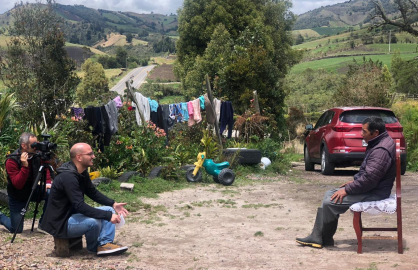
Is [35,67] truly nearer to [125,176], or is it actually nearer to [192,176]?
[125,176]

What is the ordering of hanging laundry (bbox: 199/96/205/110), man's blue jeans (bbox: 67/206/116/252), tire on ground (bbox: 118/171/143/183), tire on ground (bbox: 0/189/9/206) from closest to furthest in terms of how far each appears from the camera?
1. man's blue jeans (bbox: 67/206/116/252)
2. tire on ground (bbox: 0/189/9/206)
3. tire on ground (bbox: 118/171/143/183)
4. hanging laundry (bbox: 199/96/205/110)

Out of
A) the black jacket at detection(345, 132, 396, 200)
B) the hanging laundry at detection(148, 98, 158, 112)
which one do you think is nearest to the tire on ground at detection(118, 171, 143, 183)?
the hanging laundry at detection(148, 98, 158, 112)

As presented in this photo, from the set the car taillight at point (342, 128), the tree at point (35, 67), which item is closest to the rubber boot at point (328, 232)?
the car taillight at point (342, 128)

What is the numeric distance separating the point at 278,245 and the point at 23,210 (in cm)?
324

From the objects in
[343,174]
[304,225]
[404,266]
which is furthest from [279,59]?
[404,266]

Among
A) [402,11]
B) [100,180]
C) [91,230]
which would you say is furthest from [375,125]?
[402,11]

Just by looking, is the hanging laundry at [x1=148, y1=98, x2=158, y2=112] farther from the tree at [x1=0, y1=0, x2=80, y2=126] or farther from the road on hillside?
the road on hillside

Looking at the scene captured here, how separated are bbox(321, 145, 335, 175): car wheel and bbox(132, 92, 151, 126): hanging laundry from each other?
4.73 m

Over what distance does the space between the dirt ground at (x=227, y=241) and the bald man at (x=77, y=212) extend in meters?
0.23

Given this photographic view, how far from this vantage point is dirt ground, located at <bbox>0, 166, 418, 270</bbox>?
5.25 m

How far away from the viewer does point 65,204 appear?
17.7ft

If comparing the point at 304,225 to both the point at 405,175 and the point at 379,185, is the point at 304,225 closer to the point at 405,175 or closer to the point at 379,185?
the point at 379,185

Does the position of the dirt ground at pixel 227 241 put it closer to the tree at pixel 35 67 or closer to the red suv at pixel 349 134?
the red suv at pixel 349 134

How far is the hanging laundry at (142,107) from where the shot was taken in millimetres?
12656
